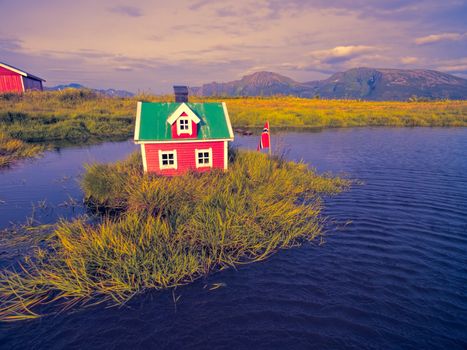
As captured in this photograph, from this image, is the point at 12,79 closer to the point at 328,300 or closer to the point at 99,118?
the point at 99,118

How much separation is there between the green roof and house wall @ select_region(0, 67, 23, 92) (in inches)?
1902

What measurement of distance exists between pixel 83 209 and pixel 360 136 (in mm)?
35495

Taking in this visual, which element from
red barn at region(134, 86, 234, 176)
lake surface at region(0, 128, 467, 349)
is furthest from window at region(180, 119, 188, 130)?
lake surface at region(0, 128, 467, 349)

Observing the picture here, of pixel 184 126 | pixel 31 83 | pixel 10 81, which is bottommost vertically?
pixel 184 126

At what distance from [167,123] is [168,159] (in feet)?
7.17

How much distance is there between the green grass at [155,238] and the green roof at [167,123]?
7.68 ft

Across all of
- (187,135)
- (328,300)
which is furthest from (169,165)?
(328,300)

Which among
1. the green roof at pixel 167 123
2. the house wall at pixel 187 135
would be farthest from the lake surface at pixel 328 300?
the house wall at pixel 187 135

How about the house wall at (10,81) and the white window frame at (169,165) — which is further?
the house wall at (10,81)

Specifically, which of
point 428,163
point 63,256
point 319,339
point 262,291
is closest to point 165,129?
point 63,256

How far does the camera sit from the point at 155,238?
8648 mm

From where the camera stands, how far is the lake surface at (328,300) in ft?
19.9

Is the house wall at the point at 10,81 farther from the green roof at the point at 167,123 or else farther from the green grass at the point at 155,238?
the green grass at the point at 155,238

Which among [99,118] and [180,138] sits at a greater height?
[99,118]
